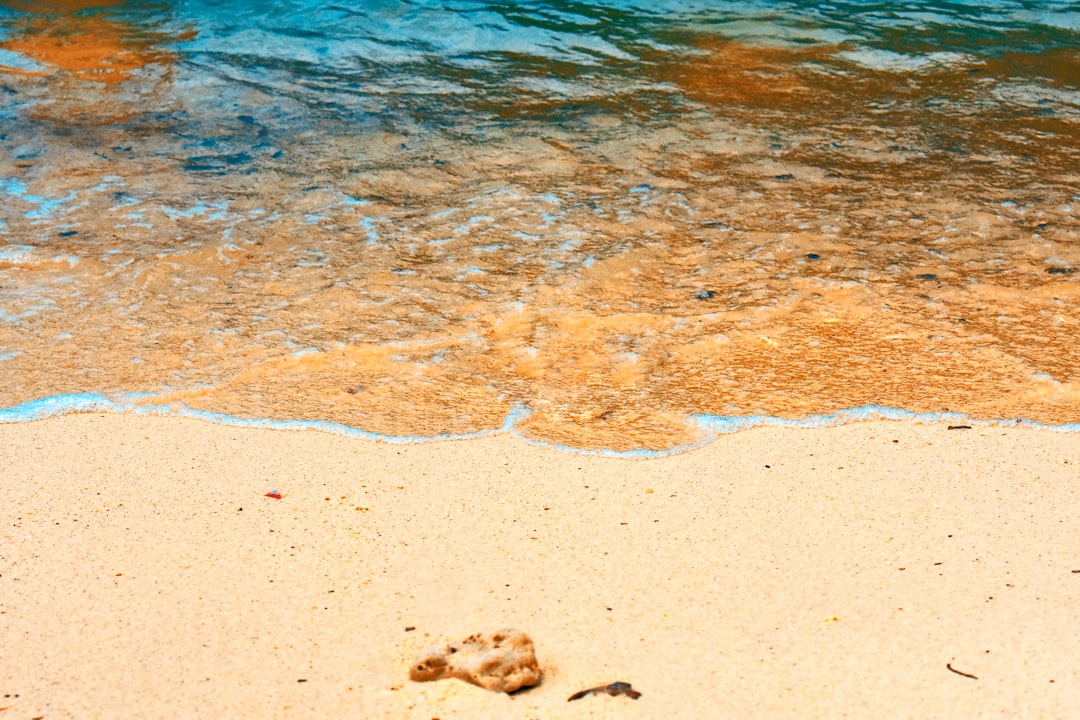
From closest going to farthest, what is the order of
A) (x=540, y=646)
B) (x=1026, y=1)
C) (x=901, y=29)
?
(x=540, y=646) < (x=901, y=29) < (x=1026, y=1)

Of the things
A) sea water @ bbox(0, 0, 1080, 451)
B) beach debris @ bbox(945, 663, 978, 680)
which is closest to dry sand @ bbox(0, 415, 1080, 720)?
beach debris @ bbox(945, 663, 978, 680)

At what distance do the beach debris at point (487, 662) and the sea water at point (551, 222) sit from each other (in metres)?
0.96

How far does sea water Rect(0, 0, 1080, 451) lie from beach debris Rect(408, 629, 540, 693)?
3.14 feet

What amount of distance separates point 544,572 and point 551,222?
97.5 inches

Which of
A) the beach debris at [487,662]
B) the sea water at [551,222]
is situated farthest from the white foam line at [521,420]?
the beach debris at [487,662]

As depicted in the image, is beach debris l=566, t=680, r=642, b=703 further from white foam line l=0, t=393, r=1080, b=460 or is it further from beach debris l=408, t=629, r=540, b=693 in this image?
white foam line l=0, t=393, r=1080, b=460

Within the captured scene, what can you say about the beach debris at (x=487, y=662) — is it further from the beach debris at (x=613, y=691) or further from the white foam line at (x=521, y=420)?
the white foam line at (x=521, y=420)

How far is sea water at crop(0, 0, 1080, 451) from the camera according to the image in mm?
3135

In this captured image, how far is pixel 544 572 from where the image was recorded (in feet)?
7.30

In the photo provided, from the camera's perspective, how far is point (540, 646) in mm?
1981

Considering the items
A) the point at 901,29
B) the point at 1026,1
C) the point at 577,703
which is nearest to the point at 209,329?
the point at 577,703

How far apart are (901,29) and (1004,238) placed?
3.88 meters

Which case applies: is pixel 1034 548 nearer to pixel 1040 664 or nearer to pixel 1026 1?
pixel 1040 664

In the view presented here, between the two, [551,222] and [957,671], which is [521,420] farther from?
[551,222]
